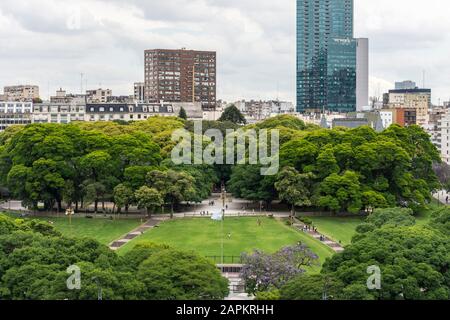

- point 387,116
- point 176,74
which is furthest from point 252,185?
point 176,74

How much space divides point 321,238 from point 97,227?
16.9m

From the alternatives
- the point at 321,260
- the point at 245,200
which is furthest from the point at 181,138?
the point at 321,260

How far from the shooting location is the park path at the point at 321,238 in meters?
48.4

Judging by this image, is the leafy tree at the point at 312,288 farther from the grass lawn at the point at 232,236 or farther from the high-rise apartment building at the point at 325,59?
the high-rise apartment building at the point at 325,59

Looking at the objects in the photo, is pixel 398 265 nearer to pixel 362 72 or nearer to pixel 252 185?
pixel 252 185

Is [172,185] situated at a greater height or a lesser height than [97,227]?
greater

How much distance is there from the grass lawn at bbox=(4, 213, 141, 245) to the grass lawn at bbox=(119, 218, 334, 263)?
2.29 metres

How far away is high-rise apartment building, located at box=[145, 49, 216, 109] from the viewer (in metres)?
160

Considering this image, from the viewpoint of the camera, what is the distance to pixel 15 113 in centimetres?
11844

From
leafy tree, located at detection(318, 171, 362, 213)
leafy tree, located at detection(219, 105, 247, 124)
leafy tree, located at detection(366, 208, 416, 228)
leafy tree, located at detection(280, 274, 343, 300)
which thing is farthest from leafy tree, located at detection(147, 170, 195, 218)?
leafy tree, located at detection(219, 105, 247, 124)

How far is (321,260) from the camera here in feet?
145

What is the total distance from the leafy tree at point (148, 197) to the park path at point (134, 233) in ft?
4.53

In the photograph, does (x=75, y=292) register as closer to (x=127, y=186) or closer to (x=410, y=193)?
(x=127, y=186)

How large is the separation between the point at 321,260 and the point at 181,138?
33971 mm
